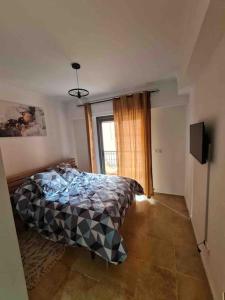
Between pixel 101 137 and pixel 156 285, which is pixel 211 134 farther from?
pixel 101 137

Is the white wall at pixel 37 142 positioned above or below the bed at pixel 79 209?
Answer: above

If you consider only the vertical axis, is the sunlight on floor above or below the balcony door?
below

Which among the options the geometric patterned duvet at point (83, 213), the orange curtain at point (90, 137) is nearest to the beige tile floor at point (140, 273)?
the geometric patterned duvet at point (83, 213)

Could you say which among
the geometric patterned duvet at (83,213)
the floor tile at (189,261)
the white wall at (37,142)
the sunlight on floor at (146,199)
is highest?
the white wall at (37,142)

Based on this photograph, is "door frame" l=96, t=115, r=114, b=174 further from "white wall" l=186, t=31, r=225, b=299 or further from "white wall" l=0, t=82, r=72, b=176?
"white wall" l=186, t=31, r=225, b=299

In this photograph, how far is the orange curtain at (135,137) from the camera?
3152mm

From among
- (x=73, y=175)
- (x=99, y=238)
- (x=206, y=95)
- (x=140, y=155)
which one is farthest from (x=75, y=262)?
(x=206, y=95)

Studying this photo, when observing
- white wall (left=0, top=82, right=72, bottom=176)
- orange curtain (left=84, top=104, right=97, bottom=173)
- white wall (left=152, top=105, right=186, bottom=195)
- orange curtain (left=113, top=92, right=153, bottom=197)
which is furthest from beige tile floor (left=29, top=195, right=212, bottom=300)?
orange curtain (left=84, top=104, right=97, bottom=173)

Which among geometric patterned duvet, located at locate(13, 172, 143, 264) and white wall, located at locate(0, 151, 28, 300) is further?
geometric patterned duvet, located at locate(13, 172, 143, 264)

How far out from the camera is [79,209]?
6.08 ft

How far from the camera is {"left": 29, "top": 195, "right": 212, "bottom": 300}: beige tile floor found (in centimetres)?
140

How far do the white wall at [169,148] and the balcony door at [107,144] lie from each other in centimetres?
111

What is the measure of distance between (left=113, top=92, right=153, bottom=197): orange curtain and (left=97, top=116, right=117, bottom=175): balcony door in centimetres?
41

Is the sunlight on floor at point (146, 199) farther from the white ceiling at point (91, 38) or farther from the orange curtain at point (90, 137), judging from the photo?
the white ceiling at point (91, 38)
